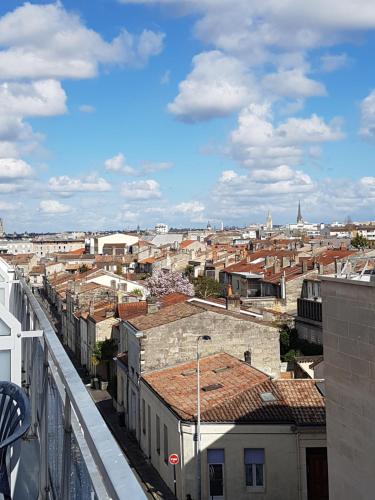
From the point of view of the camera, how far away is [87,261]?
112m

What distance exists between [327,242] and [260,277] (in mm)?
57552

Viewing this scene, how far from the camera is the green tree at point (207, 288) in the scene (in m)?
65.2

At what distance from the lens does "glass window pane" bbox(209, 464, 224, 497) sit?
18078mm

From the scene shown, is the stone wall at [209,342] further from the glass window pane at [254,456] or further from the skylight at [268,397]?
the glass window pane at [254,456]

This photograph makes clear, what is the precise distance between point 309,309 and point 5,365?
4051 cm

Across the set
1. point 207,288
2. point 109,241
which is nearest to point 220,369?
point 207,288

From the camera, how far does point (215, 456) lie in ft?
59.8

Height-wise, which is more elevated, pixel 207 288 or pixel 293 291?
pixel 293 291

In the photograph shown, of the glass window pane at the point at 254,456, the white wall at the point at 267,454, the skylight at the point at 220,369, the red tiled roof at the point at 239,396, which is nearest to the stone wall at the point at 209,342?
the red tiled roof at the point at 239,396

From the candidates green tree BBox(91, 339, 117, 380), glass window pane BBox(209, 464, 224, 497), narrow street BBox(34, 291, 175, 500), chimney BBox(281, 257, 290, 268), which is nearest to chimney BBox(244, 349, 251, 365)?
narrow street BBox(34, 291, 175, 500)

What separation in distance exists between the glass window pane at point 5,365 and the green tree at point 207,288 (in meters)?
59.5

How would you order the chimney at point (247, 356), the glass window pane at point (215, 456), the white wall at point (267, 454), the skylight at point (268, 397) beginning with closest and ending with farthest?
the white wall at point (267, 454) → the glass window pane at point (215, 456) → the skylight at point (268, 397) → the chimney at point (247, 356)

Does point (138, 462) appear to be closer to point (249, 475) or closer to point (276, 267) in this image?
point (249, 475)

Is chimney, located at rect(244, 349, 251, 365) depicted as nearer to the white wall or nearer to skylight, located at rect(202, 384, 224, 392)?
skylight, located at rect(202, 384, 224, 392)
